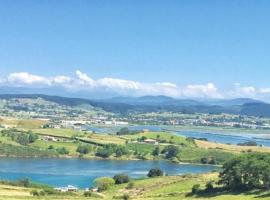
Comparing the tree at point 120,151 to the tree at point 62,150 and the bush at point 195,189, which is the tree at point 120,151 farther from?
the bush at point 195,189

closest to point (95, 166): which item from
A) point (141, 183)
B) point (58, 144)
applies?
point (58, 144)

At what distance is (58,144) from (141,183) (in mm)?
90643

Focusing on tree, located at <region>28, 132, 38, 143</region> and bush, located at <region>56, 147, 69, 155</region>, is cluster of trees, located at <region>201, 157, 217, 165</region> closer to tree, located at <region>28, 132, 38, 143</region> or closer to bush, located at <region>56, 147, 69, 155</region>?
bush, located at <region>56, 147, 69, 155</region>

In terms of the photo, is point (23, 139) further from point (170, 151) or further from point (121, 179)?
point (121, 179)

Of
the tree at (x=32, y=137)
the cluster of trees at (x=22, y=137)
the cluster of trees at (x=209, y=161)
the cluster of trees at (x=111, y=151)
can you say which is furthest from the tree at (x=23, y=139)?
→ the cluster of trees at (x=209, y=161)

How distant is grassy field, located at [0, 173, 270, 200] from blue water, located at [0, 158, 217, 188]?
67.6 ft

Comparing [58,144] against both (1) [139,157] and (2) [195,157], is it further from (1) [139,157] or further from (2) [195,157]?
(2) [195,157]

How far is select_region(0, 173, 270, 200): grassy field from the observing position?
69637 mm

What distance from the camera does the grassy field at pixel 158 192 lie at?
228ft

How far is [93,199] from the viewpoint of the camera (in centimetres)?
7206

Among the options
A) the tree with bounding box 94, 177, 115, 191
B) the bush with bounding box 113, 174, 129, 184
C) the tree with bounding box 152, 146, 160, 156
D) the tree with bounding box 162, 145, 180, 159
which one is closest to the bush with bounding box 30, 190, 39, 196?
the tree with bounding box 94, 177, 115, 191

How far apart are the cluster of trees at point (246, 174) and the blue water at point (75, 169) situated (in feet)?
130

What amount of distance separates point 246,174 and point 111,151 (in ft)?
335

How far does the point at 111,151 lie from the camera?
174625 mm
